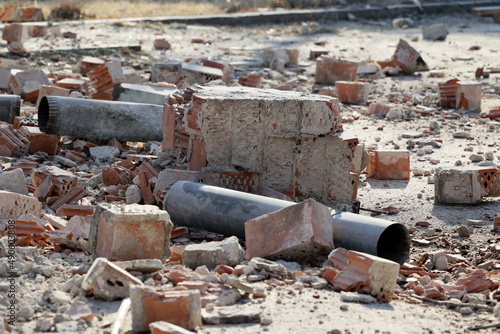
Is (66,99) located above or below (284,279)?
above

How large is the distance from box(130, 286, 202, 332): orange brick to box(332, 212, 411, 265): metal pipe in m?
1.93

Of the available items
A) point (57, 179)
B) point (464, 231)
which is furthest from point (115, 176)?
point (464, 231)

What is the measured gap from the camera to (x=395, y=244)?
5684 millimetres

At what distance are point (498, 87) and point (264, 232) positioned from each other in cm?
937

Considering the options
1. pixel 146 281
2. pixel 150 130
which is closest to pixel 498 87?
pixel 150 130

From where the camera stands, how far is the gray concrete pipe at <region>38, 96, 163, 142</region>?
Answer: 332 inches

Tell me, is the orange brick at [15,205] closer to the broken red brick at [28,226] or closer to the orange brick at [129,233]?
the broken red brick at [28,226]

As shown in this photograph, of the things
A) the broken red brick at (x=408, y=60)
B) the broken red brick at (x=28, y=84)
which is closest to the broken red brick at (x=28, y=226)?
the broken red brick at (x=28, y=84)

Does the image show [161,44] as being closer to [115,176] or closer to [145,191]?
[115,176]

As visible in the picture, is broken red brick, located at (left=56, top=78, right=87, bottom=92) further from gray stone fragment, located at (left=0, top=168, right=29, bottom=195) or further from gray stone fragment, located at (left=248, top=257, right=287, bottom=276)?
gray stone fragment, located at (left=248, top=257, right=287, bottom=276)

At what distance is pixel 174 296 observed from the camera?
12.9 feet

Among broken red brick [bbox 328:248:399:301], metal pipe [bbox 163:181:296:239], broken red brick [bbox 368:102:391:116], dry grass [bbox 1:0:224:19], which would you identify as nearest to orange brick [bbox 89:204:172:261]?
metal pipe [bbox 163:181:296:239]

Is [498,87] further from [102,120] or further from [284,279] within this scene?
[284,279]

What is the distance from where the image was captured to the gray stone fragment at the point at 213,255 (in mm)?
5078
